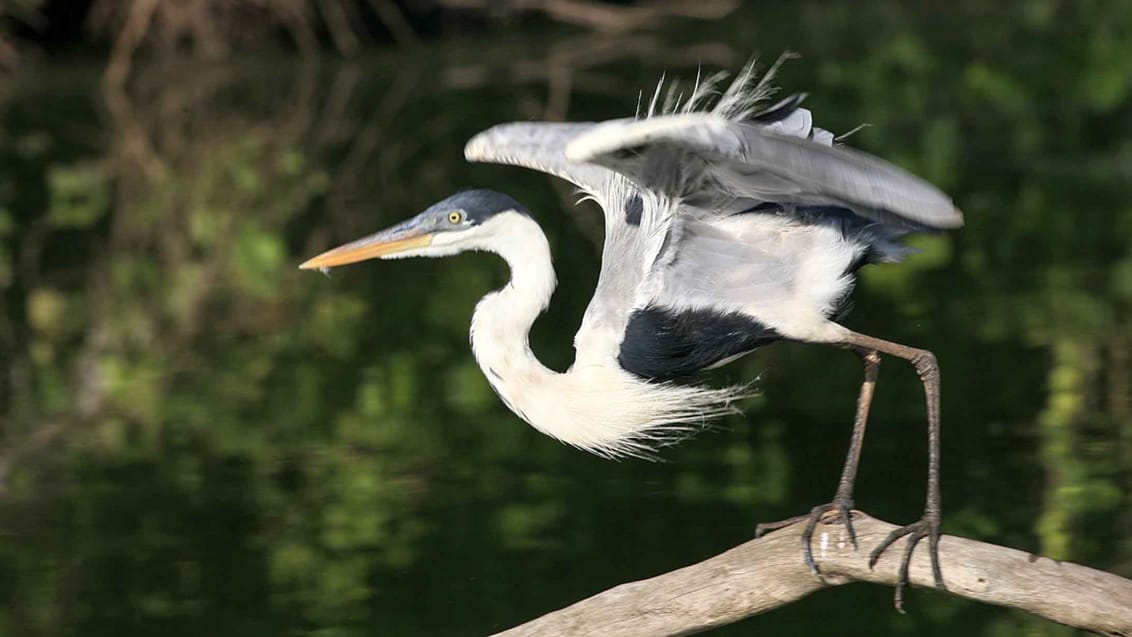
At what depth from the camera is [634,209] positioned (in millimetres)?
4613

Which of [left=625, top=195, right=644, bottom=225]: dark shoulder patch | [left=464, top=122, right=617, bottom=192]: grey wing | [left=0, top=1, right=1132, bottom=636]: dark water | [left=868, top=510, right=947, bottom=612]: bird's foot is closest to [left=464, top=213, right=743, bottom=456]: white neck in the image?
[left=625, top=195, right=644, bottom=225]: dark shoulder patch

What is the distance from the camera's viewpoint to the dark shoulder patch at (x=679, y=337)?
447 centimetres

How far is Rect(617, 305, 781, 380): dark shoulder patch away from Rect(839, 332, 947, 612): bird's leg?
260 mm

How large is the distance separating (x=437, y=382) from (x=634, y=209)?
320 cm

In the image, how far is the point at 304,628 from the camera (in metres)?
5.36

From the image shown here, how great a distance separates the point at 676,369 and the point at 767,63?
→ 943 centimetres

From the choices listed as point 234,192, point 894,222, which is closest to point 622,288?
point 894,222

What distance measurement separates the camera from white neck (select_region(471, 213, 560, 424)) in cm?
434

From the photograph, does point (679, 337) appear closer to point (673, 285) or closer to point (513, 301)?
point (673, 285)

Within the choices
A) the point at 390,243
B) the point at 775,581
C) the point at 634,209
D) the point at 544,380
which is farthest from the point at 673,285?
the point at 775,581

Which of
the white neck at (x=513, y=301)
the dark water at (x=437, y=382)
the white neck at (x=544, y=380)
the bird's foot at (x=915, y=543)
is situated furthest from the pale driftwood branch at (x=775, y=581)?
Answer: the dark water at (x=437, y=382)

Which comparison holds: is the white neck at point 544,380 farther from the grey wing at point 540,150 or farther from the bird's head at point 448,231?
the grey wing at point 540,150

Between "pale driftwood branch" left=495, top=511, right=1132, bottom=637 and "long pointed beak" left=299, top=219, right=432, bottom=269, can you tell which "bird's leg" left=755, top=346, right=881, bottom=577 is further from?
"long pointed beak" left=299, top=219, right=432, bottom=269

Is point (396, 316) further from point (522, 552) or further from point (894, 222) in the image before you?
point (894, 222)
